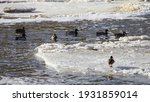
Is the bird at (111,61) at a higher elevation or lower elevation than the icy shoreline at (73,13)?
lower

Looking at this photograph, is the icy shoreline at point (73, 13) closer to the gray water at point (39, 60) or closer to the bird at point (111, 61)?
the gray water at point (39, 60)

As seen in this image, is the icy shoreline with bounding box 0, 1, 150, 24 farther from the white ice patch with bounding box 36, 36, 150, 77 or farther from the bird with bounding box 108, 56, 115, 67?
the bird with bounding box 108, 56, 115, 67

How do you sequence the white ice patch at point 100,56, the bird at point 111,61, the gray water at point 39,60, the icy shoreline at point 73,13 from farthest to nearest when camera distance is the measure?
the icy shoreline at point 73,13 < the white ice patch at point 100,56 < the bird at point 111,61 < the gray water at point 39,60

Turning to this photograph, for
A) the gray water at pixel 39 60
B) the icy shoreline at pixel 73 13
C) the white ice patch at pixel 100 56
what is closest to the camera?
the gray water at pixel 39 60

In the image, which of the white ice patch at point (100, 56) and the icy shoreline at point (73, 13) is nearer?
the white ice patch at point (100, 56)

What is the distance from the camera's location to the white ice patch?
2360cm

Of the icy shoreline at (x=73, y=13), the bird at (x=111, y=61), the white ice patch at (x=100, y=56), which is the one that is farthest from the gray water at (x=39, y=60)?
the icy shoreline at (x=73, y=13)

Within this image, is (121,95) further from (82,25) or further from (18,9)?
(18,9)

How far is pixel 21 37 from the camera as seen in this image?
3650 cm

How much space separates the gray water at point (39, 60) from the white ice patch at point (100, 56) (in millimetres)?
698

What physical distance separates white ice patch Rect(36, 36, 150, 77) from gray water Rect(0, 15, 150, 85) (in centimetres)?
70

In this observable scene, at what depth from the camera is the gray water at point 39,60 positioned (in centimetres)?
2142

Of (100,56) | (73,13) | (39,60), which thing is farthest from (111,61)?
(73,13)

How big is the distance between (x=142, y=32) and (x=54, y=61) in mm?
16486
